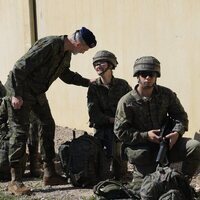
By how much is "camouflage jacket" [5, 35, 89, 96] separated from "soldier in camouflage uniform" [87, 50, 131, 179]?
43 centimetres

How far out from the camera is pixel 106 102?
21.9ft

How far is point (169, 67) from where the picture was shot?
7734 mm

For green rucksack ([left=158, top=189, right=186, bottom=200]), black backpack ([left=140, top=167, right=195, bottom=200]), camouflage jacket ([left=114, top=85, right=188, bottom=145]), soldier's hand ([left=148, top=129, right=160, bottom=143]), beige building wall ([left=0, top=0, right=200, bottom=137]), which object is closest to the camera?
green rucksack ([left=158, top=189, right=186, bottom=200])

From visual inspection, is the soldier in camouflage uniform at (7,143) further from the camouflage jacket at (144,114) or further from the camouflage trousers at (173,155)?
the camouflage trousers at (173,155)

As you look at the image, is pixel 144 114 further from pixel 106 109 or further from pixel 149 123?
pixel 106 109

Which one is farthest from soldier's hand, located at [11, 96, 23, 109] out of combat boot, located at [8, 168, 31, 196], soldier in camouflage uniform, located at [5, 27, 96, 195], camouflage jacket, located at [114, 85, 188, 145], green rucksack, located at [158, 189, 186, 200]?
green rucksack, located at [158, 189, 186, 200]

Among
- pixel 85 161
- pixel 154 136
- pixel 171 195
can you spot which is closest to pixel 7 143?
pixel 85 161

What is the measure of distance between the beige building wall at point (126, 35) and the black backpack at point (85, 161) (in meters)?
1.56

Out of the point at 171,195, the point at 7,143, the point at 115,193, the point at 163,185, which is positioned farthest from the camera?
the point at 7,143

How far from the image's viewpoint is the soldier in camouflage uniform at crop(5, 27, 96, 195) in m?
6.15

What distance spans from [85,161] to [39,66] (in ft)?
3.34

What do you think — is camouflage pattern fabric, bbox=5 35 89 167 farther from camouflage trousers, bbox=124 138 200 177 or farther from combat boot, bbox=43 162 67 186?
camouflage trousers, bbox=124 138 200 177

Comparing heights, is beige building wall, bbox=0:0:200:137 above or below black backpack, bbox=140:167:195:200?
above

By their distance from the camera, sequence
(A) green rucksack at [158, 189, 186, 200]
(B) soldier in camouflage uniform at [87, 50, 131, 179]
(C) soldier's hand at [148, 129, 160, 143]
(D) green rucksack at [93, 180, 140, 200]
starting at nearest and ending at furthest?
(A) green rucksack at [158, 189, 186, 200] < (D) green rucksack at [93, 180, 140, 200] < (C) soldier's hand at [148, 129, 160, 143] < (B) soldier in camouflage uniform at [87, 50, 131, 179]
